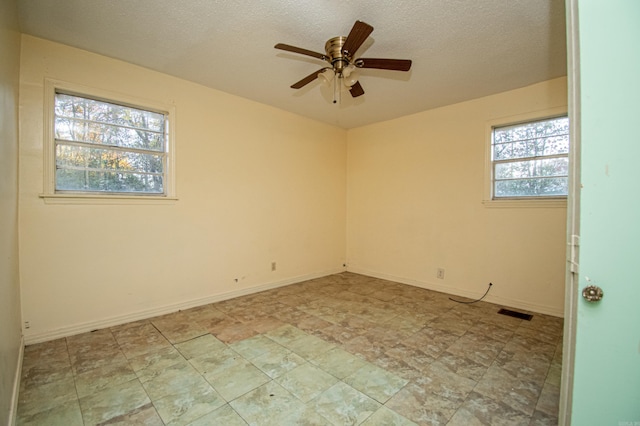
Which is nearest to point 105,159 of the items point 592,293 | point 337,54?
point 337,54

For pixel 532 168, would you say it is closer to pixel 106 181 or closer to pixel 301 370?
pixel 301 370

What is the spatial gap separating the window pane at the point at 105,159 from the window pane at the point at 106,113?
30cm

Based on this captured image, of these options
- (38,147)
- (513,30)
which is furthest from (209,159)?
(513,30)

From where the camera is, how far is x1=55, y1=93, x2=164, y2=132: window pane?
254cm

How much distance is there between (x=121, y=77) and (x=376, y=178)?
12.0 feet

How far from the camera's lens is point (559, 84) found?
2.96 metres

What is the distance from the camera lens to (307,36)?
2.31 meters

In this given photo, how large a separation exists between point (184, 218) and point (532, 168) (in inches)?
164

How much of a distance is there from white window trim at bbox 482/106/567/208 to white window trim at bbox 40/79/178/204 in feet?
12.6

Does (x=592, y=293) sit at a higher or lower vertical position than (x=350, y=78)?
lower

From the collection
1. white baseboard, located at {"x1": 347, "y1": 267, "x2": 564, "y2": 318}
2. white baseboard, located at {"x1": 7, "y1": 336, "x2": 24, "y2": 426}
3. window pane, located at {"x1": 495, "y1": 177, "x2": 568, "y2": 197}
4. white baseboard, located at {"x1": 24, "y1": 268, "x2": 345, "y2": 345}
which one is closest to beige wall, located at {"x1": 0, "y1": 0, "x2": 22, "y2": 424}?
white baseboard, located at {"x1": 7, "y1": 336, "x2": 24, "y2": 426}

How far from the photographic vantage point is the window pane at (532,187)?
3070 millimetres

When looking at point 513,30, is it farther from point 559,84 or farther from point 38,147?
point 38,147

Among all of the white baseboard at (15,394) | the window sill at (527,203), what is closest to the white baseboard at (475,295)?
the window sill at (527,203)
